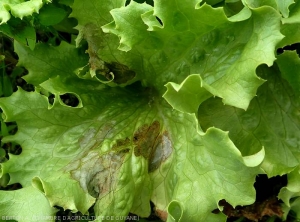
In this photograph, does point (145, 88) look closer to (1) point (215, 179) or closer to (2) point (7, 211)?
(1) point (215, 179)

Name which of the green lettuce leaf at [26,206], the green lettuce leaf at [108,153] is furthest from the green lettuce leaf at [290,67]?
the green lettuce leaf at [26,206]

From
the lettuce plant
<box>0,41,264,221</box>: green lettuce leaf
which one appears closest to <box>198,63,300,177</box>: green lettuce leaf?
the lettuce plant

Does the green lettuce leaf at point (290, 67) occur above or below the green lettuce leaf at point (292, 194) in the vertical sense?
above

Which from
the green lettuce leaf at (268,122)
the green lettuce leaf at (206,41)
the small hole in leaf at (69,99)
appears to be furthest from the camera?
the small hole in leaf at (69,99)

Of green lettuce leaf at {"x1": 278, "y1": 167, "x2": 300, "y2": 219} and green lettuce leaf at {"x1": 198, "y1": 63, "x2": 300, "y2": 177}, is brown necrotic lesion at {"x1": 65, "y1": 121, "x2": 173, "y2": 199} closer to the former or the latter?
green lettuce leaf at {"x1": 198, "y1": 63, "x2": 300, "y2": 177}

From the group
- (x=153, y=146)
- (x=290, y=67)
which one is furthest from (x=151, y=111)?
(x=290, y=67)

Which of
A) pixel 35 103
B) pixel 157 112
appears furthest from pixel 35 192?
pixel 157 112

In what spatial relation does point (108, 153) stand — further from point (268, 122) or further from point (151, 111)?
point (268, 122)

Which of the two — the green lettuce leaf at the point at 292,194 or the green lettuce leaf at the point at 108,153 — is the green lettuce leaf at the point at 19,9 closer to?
the green lettuce leaf at the point at 108,153

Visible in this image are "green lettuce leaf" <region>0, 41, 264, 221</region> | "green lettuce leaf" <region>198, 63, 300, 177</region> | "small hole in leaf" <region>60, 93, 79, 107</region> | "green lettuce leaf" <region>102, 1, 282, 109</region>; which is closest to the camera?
"green lettuce leaf" <region>102, 1, 282, 109</region>
